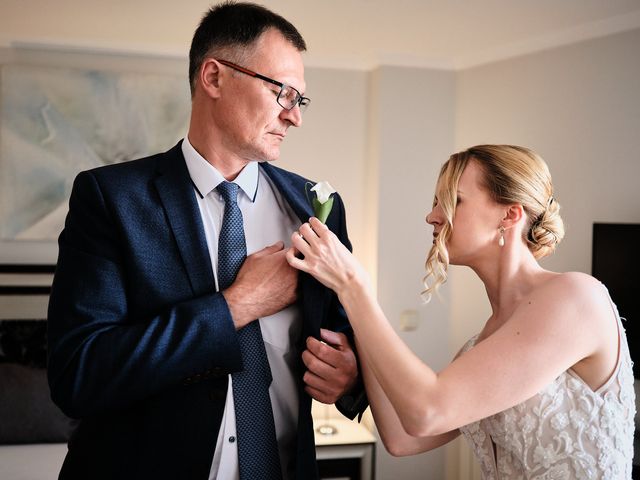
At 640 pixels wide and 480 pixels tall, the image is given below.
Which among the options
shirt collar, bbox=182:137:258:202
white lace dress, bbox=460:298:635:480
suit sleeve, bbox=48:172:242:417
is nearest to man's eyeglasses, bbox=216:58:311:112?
shirt collar, bbox=182:137:258:202

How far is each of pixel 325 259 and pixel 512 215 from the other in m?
0.51

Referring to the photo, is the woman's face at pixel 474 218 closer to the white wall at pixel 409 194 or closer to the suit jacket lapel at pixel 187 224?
the suit jacket lapel at pixel 187 224

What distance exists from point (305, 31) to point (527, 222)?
251 centimetres

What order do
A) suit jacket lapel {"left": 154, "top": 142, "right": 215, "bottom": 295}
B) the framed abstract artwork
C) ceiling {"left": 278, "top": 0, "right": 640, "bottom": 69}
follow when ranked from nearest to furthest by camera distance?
suit jacket lapel {"left": 154, "top": 142, "right": 215, "bottom": 295} < ceiling {"left": 278, "top": 0, "right": 640, "bottom": 69} < the framed abstract artwork

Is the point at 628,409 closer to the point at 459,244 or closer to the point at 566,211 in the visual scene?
the point at 459,244

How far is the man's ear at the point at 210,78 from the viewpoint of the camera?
1505 mm

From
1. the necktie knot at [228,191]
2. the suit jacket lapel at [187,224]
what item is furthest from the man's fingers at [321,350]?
the necktie knot at [228,191]

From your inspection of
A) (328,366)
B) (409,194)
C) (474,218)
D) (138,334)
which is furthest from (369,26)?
(138,334)

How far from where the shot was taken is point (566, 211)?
3672mm

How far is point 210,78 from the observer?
152 cm

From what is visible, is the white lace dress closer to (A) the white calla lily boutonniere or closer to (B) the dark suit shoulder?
(A) the white calla lily boutonniere

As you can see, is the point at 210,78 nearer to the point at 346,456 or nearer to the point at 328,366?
the point at 328,366

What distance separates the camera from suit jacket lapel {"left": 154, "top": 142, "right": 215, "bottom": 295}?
4.52 ft

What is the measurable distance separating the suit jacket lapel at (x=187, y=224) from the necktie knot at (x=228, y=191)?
0.23 feet
